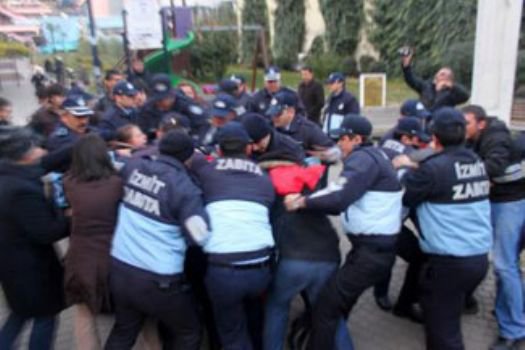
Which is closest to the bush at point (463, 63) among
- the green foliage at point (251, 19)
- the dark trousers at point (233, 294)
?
the dark trousers at point (233, 294)

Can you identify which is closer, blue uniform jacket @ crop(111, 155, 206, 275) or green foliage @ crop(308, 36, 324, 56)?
blue uniform jacket @ crop(111, 155, 206, 275)

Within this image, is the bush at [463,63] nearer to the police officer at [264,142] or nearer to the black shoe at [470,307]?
the black shoe at [470,307]

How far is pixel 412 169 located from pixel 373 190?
1.46 ft

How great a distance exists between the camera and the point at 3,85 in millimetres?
29781

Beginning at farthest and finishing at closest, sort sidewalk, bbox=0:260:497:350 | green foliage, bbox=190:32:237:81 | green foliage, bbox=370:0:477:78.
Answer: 1. green foliage, bbox=190:32:237:81
2. green foliage, bbox=370:0:477:78
3. sidewalk, bbox=0:260:497:350

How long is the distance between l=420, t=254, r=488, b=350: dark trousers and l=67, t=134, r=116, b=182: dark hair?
2201mm

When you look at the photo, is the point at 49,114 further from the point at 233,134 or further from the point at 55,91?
the point at 233,134

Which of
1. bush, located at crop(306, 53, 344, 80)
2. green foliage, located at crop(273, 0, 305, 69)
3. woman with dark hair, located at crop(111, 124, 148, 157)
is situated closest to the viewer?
woman with dark hair, located at crop(111, 124, 148, 157)

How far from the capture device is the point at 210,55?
911 inches

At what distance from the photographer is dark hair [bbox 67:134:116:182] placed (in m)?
3.26

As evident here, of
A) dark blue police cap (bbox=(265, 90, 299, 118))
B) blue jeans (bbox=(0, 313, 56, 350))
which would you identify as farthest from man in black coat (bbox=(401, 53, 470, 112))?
blue jeans (bbox=(0, 313, 56, 350))

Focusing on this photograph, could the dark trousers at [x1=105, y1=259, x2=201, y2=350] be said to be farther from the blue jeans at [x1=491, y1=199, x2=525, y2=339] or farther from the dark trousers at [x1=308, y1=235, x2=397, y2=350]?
the blue jeans at [x1=491, y1=199, x2=525, y2=339]

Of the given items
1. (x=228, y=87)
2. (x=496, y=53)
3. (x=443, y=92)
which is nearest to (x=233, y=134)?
(x=443, y=92)

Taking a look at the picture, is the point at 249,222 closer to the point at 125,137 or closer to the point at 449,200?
the point at 449,200
